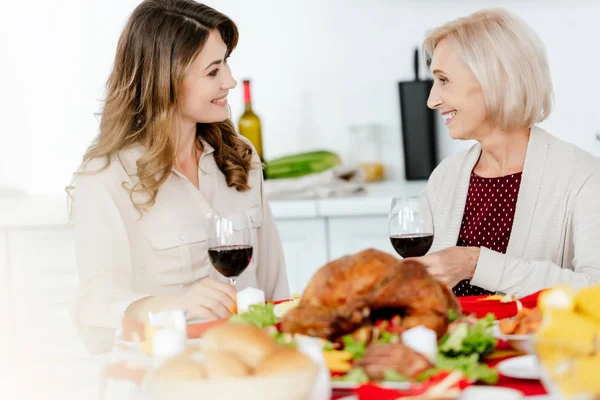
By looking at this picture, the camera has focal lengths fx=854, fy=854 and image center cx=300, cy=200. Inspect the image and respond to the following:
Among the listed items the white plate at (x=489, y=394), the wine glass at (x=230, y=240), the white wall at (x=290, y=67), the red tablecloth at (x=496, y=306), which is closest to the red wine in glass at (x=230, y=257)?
the wine glass at (x=230, y=240)

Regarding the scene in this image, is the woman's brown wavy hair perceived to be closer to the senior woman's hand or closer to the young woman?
the young woman

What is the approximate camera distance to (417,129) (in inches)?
139

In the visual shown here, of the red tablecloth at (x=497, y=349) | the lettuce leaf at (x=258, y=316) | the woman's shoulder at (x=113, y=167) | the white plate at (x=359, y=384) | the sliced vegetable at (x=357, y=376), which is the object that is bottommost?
the red tablecloth at (x=497, y=349)

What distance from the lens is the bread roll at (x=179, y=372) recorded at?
0.90 metres

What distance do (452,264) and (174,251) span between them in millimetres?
699

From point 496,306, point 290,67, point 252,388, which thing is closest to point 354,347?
point 252,388

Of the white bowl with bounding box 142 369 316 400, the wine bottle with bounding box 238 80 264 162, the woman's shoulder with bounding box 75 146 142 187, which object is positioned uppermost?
the wine bottle with bounding box 238 80 264 162

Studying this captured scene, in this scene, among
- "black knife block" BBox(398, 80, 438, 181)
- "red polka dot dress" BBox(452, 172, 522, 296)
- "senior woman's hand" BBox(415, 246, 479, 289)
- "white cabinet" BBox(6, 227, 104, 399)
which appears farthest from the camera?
"black knife block" BBox(398, 80, 438, 181)

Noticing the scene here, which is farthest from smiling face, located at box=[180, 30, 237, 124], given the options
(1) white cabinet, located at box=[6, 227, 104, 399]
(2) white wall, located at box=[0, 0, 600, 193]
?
(2) white wall, located at box=[0, 0, 600, 193]

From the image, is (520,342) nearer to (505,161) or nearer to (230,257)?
(230,257)

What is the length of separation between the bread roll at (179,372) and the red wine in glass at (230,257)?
63cm

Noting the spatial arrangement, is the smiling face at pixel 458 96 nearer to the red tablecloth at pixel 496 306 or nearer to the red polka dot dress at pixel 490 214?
the red polka dot dress at pixel 490 214

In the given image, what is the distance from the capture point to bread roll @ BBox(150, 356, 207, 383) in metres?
0.90

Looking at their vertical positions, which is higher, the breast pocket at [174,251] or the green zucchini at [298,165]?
the green zucchini at [298,165]
